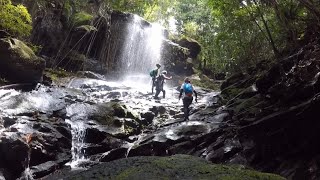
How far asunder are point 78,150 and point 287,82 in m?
7.67

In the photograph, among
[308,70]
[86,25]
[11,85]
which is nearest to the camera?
[308,70]

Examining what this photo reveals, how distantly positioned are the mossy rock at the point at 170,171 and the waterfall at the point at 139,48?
22.3 meters

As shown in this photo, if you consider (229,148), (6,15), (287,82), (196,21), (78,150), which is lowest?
(78,150)

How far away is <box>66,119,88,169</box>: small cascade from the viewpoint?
11.4 meters

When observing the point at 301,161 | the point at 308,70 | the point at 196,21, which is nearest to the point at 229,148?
the point at 301,161

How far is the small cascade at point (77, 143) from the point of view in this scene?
11383 mm

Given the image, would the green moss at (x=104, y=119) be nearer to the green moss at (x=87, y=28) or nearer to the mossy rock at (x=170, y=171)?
the mossy rock at (x=170, y=171)

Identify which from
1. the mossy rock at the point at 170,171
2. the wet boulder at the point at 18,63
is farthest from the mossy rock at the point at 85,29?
the mossy rock at the point at 170,171

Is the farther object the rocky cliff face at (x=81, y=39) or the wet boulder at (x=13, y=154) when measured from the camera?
the rocky cliff face at (x=81, y=39)

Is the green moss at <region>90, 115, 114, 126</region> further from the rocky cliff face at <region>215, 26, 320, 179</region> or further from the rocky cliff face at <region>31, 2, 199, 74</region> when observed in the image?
the rocky cliff face at <region>31, 2, 199, 74</region>

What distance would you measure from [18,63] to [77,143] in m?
5.97

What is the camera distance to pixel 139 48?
28781 mm

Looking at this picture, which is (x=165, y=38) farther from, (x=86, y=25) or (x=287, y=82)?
(x=287, y=82)

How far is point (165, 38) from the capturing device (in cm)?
3088
